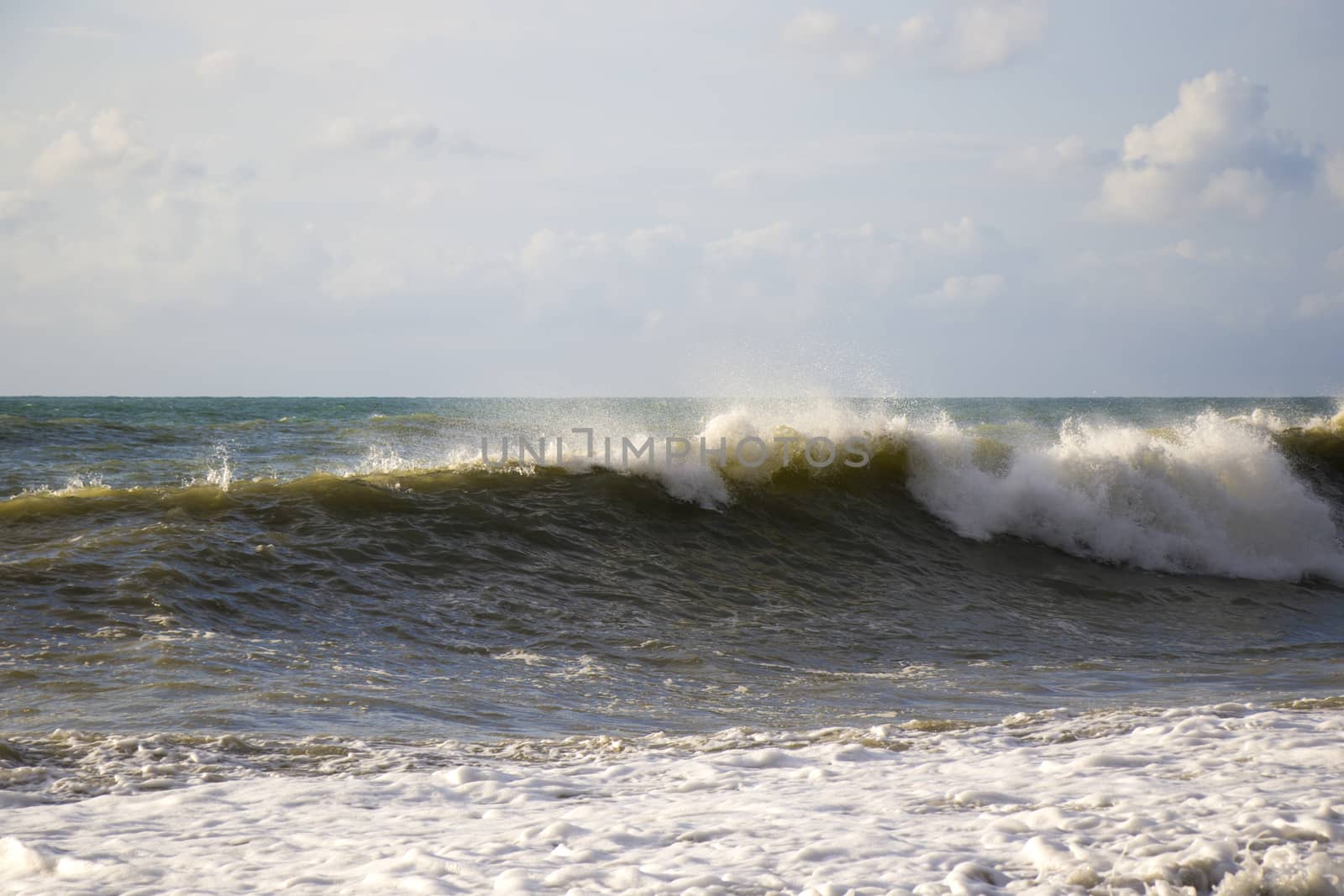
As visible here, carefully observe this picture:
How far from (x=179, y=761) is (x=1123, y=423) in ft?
42.5

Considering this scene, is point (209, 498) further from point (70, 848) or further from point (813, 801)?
point (813, 801)

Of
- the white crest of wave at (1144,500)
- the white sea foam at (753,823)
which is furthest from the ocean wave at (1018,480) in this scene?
the white sea foam at (753,823)

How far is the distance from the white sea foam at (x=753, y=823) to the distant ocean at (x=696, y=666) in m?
0.02

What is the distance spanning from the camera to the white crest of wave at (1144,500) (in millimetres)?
11320

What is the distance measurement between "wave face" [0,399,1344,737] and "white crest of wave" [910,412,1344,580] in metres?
0.04

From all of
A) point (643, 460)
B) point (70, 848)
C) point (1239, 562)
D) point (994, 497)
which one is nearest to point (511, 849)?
point (70, 848)

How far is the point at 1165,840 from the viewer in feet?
10.5

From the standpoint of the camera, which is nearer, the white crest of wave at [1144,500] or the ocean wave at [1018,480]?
the ocean wave at [1018,480]

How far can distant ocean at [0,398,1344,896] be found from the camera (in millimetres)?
3213

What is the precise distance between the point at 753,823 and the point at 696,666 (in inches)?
116

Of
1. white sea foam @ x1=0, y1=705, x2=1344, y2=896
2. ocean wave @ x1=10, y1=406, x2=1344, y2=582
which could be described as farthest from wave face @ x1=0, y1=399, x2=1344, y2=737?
white sea foam @ x1=0, y1=705, x2=1344, y2=896

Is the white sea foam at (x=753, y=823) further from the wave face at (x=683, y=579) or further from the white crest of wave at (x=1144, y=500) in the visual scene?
the white crest of wave at (x=1144, y=500)

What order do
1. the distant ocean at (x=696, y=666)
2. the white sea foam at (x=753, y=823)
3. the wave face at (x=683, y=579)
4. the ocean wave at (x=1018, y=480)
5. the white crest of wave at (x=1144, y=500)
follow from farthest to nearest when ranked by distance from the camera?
the white crest of wave at (x=1144, y=500) < the ocean wave at (x=1018, y=480) < the wave face at (x=683, y=579) < the distant ocean at (x=696, y=666) < the white sea foam at (x=753, y=823)

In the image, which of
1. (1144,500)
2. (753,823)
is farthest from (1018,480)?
(753,823)
